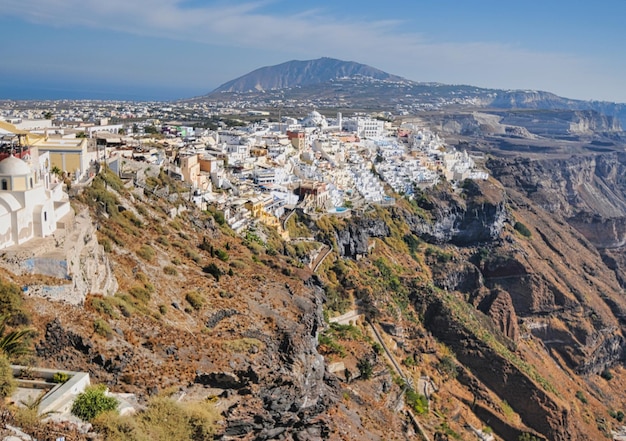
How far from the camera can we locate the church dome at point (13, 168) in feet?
57.5

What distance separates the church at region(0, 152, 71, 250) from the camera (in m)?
16.8

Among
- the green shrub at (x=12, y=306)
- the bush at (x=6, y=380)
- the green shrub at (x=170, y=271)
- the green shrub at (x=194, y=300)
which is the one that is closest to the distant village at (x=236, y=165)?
the green shrub at (x=12, y=306)

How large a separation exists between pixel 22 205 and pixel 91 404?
7.19 meters

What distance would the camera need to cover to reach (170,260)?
23.8 metres

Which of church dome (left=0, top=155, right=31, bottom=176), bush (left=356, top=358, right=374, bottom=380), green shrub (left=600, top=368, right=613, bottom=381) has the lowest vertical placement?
green shrub (left=600, top=368, right=613, bottom=381)

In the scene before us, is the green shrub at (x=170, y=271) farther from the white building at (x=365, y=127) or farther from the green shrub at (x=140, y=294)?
the white building at (x=365, y=127)

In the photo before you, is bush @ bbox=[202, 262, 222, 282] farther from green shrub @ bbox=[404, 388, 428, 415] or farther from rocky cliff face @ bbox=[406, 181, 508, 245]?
rocky cliff face @ bbox=[406, 181, 508, 245]

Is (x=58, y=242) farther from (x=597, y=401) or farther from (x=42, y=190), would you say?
(x=597, y=401)

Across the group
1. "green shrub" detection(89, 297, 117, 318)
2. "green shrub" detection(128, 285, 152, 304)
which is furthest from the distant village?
"green shrub" detection(128, 285, 152, 304)

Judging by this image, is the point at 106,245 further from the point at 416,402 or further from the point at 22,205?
the point at 416,402

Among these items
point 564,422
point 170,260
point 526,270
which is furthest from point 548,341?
point 170,260

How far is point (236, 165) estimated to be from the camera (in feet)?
162

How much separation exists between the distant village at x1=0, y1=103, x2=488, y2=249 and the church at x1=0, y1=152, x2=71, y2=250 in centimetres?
3

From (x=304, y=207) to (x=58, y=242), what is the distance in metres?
28.3
